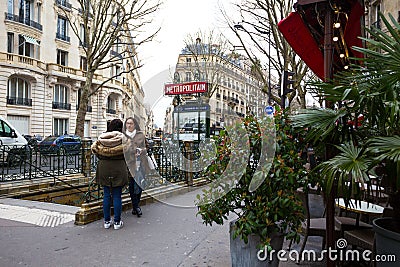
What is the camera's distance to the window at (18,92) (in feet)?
92.6

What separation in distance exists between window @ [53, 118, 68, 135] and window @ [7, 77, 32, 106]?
377 cm

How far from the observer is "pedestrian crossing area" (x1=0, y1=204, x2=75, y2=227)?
16.7ft

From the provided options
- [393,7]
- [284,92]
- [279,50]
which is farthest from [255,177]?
[393,7]

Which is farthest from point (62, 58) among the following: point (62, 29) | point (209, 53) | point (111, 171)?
point (111, 171)

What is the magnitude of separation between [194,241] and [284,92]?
15.8ft

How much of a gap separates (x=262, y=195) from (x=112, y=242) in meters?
2.38

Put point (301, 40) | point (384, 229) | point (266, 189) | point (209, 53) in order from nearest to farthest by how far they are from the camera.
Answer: point (384, 229), point (266, 189), point (301, 40), point (209, 53)

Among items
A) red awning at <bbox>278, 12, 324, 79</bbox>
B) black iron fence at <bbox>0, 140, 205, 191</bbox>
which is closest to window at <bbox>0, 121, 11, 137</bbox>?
black iron fence at <bbox>0, 140, 205, 191</bbox>

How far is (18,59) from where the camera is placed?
27984 mm

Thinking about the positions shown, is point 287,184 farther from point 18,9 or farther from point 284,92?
point 18,9

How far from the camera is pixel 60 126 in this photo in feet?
108

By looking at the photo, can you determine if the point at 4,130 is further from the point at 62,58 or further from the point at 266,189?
the point at 62,58

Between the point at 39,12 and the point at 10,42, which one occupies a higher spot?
the point at 39,12

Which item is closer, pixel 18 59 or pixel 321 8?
pixel 321 8
